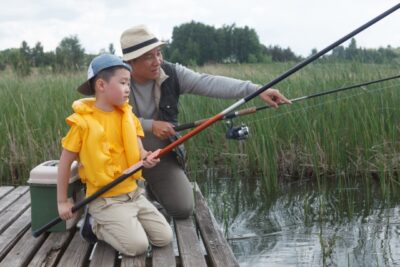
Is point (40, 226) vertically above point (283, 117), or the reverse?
point (283, 117)

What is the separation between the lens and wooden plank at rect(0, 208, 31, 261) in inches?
113

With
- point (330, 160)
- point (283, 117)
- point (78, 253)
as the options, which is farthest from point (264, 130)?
point (78, 253)

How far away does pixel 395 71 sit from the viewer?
6020mm

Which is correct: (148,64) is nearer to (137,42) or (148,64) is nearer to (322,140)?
(137,42)

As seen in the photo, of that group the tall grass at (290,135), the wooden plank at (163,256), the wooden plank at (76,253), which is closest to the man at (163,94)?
the wooden plank at (163,256)

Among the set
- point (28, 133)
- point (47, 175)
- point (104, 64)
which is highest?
point (104, 64)

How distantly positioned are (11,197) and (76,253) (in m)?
1.40

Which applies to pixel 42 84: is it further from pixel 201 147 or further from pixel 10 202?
pixel 10 202

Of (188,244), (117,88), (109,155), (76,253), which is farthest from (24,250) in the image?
(117,88)

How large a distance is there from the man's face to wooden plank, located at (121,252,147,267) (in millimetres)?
1049

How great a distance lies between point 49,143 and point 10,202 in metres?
1.46

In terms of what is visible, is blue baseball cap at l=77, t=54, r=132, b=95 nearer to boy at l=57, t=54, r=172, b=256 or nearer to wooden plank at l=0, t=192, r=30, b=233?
boy at l=57, t=54, r=172, b=256

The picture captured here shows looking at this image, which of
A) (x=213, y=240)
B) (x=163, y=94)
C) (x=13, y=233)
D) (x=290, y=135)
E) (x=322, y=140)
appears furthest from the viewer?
(x=290, y=135)

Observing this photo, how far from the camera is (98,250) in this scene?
110 inches
